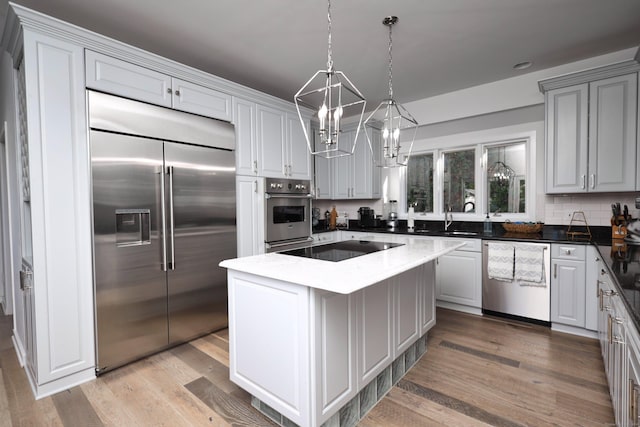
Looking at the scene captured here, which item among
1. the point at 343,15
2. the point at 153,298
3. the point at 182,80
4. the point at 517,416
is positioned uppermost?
the point at 343,15

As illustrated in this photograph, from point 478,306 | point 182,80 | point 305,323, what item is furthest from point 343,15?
point 478,306

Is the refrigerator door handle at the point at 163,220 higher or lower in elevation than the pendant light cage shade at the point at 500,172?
lower

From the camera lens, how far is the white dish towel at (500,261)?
3.14 m

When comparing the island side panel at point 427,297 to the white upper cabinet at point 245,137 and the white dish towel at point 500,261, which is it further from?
the white upper cabinet at point 245,137

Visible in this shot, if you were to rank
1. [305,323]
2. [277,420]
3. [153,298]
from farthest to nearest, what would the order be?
1. [153,298]
2. [277,420]
3. [305,323]

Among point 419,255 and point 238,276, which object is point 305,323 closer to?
point 238,276

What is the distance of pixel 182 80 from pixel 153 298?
6.09ft

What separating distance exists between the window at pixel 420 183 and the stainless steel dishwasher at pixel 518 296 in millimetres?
1278

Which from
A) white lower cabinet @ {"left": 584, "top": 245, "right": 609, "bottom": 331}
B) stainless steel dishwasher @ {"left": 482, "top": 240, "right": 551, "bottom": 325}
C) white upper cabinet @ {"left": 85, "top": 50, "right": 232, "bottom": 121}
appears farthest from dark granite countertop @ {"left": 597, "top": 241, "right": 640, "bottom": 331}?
white upper cabinet @ {"left": 85, "top": 50, "right": 232, "bottom": 121}

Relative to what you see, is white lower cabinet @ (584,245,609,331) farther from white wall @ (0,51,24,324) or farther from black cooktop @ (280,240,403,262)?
white wall @ (0,51,24,324)

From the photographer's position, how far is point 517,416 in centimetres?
182

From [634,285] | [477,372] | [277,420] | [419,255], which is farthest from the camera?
[477,372]

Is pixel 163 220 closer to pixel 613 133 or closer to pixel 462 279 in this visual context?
pixel 462 279

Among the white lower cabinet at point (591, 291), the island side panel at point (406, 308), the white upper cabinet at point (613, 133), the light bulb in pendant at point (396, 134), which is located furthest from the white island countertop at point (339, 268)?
the white upper cabinet at point (613, 133)
